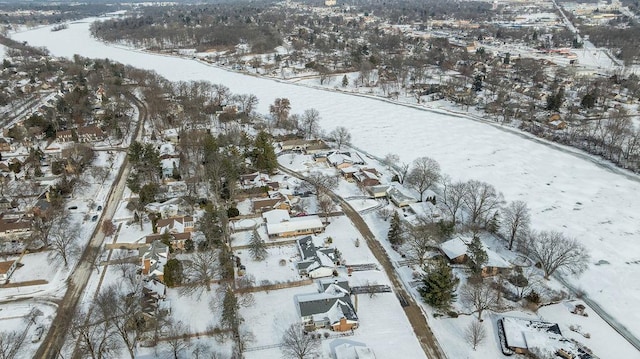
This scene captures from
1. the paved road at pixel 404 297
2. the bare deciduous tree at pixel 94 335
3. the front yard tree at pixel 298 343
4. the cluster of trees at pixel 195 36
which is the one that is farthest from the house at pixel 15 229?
the cluster of trees at pixel 195 36

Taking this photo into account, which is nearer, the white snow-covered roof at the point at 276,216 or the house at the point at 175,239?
the house at the point at 175,239

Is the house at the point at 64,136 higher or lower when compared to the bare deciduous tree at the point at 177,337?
higher

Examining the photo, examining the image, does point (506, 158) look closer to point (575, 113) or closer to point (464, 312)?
point (575, 113)

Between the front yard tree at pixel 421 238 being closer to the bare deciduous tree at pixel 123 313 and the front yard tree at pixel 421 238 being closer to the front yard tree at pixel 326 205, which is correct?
the front yard tree at pixel 326 205

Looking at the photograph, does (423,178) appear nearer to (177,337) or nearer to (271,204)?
(271,204)

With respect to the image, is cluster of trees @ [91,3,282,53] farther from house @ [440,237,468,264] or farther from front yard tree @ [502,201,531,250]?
house @ [440,237,468,264]

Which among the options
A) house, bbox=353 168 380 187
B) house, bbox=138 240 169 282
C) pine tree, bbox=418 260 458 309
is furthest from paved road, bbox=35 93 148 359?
house, bbox=353 168 380 187
